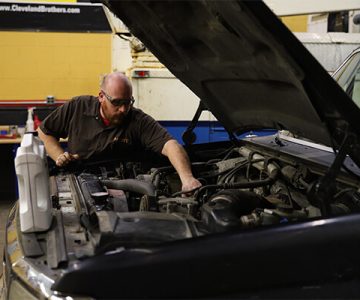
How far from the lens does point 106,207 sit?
6.67 ft

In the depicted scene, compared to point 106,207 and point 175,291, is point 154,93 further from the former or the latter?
point 175,291

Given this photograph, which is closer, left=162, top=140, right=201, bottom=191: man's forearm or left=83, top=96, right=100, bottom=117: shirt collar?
→ left=162, top=140, right=201, bottom=191: man's forearm

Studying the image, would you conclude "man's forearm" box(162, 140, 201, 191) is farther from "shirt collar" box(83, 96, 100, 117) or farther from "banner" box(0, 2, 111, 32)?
"banner" box(0, 2, 111, 32)

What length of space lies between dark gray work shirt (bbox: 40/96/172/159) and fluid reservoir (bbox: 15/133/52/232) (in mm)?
1357

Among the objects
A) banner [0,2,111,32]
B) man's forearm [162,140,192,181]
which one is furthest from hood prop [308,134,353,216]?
banner [0,2,111,32]

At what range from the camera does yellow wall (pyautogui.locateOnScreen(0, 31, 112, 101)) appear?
231 inches

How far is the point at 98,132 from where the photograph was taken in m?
3.27

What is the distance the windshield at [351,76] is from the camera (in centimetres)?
290

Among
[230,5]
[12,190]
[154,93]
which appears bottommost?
[12,190]

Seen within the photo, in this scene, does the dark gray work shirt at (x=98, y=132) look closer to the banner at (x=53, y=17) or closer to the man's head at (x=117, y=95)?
the man's head at (x=117, y=95)

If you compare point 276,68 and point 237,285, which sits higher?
point 276,68

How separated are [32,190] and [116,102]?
142 cm

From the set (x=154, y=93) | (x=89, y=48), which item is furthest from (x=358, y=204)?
(x=89, y=48)

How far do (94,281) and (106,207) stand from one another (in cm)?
70
